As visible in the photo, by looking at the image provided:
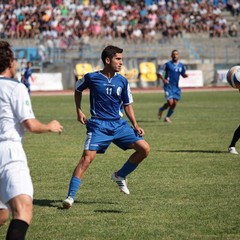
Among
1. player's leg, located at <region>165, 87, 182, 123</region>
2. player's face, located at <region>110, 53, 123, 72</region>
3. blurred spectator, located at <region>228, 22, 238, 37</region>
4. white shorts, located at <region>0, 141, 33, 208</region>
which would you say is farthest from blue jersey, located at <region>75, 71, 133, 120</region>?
blurred spectator, located at <region>228, 22, 238, 37</region>

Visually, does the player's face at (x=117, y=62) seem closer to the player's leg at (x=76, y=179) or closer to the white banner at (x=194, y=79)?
the player's leg at (x=76, y=179)

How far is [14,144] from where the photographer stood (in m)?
6.59

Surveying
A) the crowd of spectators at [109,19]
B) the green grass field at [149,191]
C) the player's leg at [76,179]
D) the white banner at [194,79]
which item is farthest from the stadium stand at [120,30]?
the player's leg at [76,179]

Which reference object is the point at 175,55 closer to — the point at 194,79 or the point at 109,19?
the point at 194,79

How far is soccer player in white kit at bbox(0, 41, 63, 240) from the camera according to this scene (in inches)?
249

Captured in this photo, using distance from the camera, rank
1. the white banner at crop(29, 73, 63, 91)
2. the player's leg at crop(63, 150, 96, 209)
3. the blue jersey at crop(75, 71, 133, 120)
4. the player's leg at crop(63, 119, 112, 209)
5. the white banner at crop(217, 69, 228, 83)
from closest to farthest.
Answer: the player's leg at crop(63, 150, 96, 209), the player's leg at crop(63, 119, 112, 209), the blue jersey at crop(75, 71, 133, 120), the white banner at crop(29, 73, 63, 91), the white banner at crop(217, 69, 228, 83)

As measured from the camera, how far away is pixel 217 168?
13.6 meters

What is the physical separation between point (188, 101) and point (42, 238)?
26928mm

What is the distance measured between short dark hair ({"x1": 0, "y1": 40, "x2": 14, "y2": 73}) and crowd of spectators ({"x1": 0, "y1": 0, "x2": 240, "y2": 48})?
39.8 metres

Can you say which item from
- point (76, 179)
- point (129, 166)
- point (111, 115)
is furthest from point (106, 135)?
point (76, 179)

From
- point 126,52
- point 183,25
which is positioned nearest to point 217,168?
point 126,52

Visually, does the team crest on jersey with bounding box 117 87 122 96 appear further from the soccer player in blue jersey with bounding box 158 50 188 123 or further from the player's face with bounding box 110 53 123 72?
the soccer player in blue jersey with bounding box 158 50 188 123

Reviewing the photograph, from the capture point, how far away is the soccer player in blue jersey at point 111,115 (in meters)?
10.4

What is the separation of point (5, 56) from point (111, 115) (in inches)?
160
